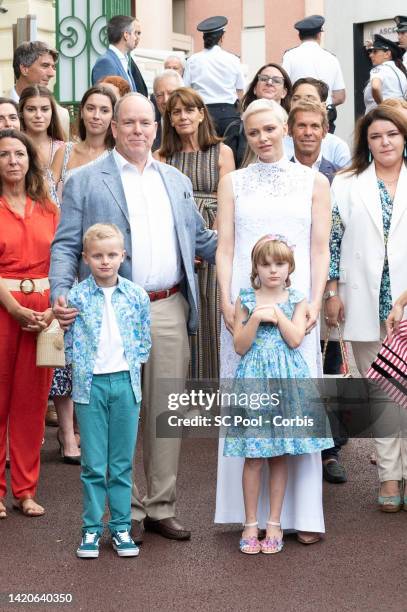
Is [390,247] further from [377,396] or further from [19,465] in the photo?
[19,465]

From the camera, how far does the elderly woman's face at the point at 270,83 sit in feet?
34.7

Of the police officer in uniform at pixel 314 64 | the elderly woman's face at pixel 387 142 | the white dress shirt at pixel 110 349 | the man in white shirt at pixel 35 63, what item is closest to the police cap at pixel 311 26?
the police officer in uniform at pixel 314 64

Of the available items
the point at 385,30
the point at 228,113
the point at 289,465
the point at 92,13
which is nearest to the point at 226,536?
the point at 289,465

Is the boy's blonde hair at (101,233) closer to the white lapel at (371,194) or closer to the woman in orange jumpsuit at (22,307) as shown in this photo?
the woman in orange jumpsuit at (22,307)

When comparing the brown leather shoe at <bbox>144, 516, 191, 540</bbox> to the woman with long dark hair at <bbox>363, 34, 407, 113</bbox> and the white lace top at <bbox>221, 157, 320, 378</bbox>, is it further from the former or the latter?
the woman with long dark hair at <bbox>363, 34, 407, 113</bbox>

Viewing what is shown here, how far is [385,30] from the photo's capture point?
2616 cm

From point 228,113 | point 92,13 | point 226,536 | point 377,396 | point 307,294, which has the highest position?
point 92,13

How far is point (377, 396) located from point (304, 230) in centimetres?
151

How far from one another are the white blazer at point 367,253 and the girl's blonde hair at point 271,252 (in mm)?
952

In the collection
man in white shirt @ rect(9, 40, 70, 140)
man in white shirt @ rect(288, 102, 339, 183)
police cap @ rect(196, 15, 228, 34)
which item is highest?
police cap @ rect(196, 15, 228, 34)

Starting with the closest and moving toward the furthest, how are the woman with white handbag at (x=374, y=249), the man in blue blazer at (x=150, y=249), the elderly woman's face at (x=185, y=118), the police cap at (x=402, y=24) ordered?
the man in blue blazer at (x=150, y=249) < the woman with white handbag at (x=374, y=249) < the elderly woman's face at (x=185, y=118) < the police cap at (x=402, y=24)

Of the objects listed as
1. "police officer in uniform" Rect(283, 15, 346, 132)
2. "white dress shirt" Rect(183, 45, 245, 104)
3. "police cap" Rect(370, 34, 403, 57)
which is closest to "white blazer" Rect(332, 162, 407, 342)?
"police officer in uniform" Rect(283, 15, 346, 132)

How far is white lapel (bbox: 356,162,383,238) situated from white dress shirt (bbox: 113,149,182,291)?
4.07 ft

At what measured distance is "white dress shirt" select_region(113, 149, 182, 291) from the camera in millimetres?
6672
